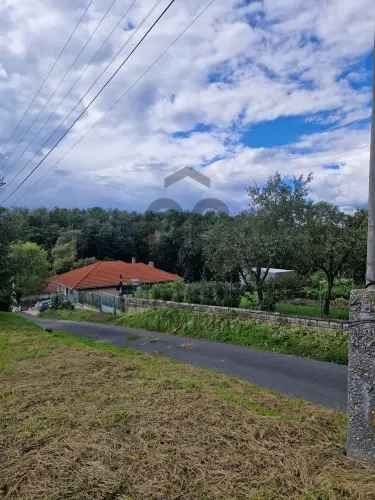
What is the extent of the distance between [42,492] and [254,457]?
1299 mm

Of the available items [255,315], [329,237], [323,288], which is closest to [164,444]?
[255,315]

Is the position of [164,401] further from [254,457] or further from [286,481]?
[286,481]

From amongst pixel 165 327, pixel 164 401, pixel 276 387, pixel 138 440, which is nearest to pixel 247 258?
pixel 165 327

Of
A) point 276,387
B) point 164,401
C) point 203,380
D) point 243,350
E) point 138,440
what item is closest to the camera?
point 138,440

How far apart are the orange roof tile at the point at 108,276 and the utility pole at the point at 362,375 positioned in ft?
91.4

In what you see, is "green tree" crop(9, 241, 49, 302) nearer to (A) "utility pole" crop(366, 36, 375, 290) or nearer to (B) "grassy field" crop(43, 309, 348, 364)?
(B) "grassy field" crop(43, 309, 348, 364)

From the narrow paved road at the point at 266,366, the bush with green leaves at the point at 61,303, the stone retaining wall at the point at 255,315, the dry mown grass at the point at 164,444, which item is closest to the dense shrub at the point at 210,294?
the stone retaining wall at the point at 255,315

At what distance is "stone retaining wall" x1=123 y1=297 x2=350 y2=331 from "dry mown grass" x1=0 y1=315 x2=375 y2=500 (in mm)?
3565

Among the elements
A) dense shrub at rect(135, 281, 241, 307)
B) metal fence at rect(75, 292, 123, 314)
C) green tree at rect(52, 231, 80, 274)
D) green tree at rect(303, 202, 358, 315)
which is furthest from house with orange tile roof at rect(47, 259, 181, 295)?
green tree at rect(303, 202, 358, 315)

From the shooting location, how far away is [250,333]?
10008 millimetres

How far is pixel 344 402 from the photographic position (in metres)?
4.63

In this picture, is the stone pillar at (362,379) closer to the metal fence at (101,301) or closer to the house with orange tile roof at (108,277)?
the metal fence at (101,301)

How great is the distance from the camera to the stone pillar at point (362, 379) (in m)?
2.25

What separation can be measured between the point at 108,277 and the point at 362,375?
3037cm
